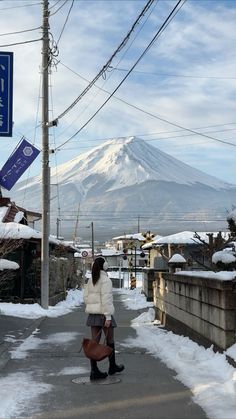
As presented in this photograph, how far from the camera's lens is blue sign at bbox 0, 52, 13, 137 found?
10.7m

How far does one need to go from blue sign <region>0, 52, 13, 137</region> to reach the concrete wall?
4.42 m

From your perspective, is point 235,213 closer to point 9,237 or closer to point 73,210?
point 9,237

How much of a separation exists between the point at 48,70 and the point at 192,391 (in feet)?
50.6

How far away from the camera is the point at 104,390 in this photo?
7215mm

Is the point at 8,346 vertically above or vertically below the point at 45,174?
below

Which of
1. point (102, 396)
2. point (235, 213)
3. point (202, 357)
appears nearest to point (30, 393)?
point (102, 396)

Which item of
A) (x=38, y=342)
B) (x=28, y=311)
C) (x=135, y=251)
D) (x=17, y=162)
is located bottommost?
(x=38, y=342)

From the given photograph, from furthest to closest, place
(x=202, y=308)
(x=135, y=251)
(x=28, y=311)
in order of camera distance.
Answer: (x=135, y=251) → (x=28, y=311) → (x=202, y=308)

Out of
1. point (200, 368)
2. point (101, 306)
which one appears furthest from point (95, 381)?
point (200, 368)

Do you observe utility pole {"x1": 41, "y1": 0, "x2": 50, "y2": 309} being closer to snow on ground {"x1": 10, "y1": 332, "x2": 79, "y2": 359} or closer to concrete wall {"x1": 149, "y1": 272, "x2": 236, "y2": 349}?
concrete wall {"x1": 149, "y1": 272, "x2": 236, "y2": 349}

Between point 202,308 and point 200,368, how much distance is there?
1693 mm

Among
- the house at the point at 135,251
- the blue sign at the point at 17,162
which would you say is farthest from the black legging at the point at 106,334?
the house at the point at 135,251

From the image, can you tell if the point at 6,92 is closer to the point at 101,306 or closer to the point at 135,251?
the point at 101,306

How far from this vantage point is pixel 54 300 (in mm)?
22359
